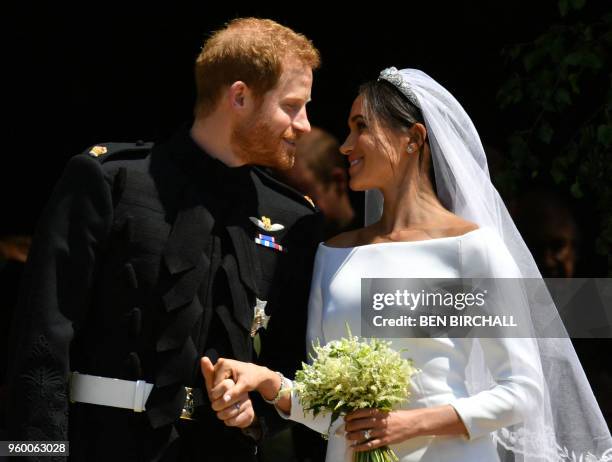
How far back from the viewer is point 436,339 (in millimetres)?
3236

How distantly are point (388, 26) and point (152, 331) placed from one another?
2.94 meters

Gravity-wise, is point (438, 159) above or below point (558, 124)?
below

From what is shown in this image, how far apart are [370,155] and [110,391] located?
103 cm

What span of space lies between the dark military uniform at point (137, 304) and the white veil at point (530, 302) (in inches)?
24.9

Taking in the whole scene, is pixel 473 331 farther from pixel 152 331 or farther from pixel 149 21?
pixel 149 21

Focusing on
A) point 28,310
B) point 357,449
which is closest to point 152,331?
point 28,310

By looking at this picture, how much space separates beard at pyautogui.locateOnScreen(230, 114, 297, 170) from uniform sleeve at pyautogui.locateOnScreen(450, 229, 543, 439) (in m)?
0.65

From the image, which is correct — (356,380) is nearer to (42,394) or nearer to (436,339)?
(436,339)

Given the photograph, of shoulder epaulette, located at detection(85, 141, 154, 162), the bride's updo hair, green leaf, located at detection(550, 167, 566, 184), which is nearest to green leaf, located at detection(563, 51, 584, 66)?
green leaf, located at detection(550, 167, 566, 184)

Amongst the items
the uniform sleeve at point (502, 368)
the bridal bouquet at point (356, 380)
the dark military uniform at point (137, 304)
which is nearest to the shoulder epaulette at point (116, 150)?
the dark military uniform at point (137, 304)

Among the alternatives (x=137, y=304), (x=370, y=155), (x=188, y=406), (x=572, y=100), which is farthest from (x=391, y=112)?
(x=572, y=100)

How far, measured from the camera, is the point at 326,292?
3393mm

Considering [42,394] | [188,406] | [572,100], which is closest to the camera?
[42,394]

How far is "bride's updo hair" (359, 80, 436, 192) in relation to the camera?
346 cm
